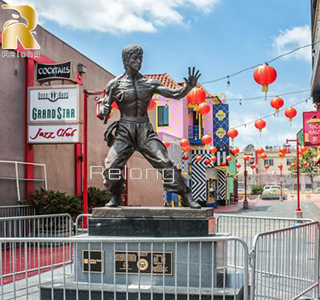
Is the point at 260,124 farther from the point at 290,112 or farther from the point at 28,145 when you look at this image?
the point at 28,145

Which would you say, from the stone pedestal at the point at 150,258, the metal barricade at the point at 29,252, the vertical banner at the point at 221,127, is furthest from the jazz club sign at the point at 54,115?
the vertical banner at the point at 221,127

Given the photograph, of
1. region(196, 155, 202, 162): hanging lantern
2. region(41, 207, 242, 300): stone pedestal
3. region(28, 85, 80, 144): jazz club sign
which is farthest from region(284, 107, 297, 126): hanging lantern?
region(196, 155, 202, 162): hanging lantern

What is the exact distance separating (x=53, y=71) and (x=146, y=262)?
992cm

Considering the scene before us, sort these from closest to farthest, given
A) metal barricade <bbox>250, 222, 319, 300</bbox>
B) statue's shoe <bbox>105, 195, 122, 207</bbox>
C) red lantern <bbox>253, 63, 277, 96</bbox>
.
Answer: metal barricade <bbox>250, 222, 319, 300</bbox> < statue's shoe <bbox>105, 195, 122, 207</bbox> < red lantern <bbox>253, 63, 277, 96</bbox>

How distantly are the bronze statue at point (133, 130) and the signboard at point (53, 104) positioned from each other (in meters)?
7.32

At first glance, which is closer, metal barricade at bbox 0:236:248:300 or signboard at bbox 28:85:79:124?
metal barricade at bbox 0:236:248:300

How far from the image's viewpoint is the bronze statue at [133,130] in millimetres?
7152

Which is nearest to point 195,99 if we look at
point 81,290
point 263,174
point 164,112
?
point 81,290

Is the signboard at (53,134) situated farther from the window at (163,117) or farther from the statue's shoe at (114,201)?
the window at (163,117)

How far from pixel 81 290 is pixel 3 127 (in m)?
8.68

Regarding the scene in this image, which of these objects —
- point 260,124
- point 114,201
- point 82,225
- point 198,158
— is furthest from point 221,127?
point 114,201

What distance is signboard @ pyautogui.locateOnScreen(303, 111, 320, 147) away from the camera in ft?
59.7

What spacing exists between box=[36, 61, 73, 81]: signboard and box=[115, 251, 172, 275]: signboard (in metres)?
9.36

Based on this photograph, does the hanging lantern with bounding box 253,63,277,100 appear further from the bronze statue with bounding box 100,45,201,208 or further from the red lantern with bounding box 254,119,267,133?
the red lantern with bounding box 254,119,267,133
